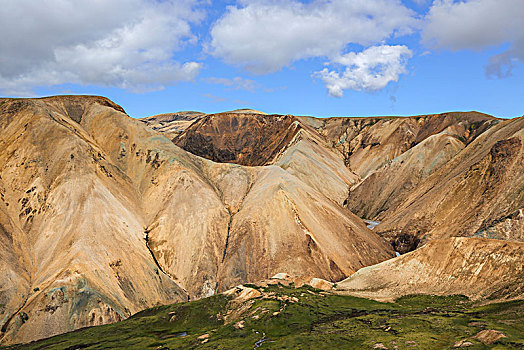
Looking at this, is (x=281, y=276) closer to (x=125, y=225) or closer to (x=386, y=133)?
(x=125, y=225)

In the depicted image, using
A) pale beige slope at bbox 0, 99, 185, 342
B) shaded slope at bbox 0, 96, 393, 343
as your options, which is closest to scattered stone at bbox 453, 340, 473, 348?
shaded slope at bbox 0, 96, 393, 343

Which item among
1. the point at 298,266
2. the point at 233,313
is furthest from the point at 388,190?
the point at 233,313

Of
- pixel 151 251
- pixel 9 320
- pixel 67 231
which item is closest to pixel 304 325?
pixel 151 251

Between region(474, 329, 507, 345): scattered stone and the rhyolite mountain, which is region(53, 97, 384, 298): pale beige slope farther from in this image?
region(474, 329, 507, 345): scattered stone

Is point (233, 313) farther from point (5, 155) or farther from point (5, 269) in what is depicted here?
point (5, 155)

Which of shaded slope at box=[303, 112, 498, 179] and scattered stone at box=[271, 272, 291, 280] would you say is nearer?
scattered stone at box=[271, 272, 291, 280]
